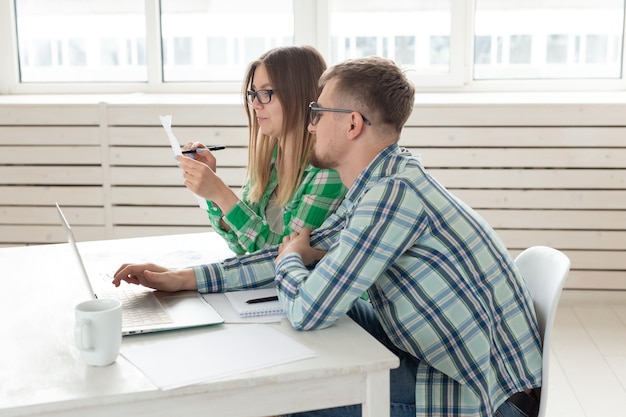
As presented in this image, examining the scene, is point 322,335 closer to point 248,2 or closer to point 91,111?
point 91,111

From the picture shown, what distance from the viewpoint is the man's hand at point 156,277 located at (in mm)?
1838

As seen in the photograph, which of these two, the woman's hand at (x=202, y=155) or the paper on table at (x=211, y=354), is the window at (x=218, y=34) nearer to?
the woman's hand at (x=202, y=155)

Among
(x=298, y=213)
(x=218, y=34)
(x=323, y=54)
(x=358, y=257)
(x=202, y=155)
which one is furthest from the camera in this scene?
(x=218, y=34)

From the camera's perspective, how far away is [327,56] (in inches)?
169

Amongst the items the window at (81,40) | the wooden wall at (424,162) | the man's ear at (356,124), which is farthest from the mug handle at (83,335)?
the window at (81,40)

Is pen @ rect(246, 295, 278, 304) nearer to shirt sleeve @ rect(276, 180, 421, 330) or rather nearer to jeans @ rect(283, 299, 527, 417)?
shirt sleeve @ rect(276, 180, 421, 330)

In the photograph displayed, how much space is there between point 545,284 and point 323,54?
8.66ft

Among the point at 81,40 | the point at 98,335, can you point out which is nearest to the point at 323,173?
the point at 98,335

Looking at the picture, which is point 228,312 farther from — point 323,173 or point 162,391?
point 323,173

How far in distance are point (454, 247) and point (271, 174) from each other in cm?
81

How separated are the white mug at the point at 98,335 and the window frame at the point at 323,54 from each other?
3033 mm

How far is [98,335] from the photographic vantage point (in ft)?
4.58

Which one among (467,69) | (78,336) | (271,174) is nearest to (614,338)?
(467,69)

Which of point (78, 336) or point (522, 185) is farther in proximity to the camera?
point (522, 185)
